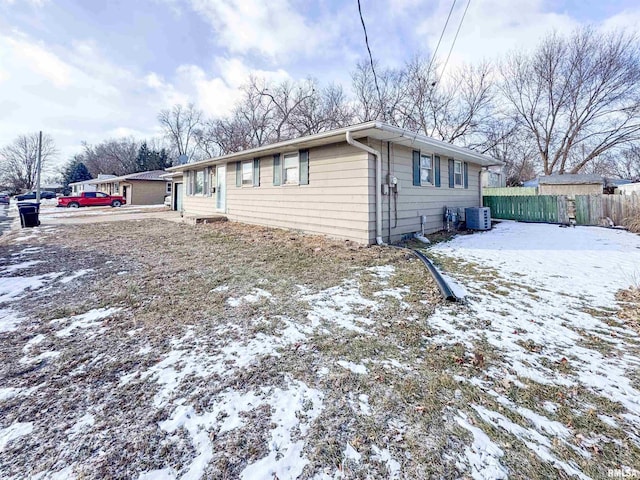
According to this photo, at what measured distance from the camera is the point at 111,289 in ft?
14.8

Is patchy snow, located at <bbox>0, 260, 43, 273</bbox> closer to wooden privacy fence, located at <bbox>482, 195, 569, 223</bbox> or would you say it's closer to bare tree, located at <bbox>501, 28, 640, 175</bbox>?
wooden privacy fence, located at <bbox>482, 195, 569, 223</bbox>

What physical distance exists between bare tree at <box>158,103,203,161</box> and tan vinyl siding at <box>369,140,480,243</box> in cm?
3726

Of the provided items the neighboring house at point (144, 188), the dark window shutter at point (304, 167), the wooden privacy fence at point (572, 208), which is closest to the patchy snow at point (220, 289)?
the dark window shutter at point (304, 167)

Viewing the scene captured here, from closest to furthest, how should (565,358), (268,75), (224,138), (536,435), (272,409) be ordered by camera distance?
1. (536,435)
2. (272,409)
3. (565,358)
4. (268,75)
5. (224,138)

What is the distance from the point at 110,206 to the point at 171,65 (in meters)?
18.4

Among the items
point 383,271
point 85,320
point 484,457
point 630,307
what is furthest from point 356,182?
point 484,457

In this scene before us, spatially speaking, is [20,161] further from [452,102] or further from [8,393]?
[8,393]

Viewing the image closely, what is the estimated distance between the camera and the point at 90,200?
24844 mm

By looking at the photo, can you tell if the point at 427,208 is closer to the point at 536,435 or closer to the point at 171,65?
the point at 536,435

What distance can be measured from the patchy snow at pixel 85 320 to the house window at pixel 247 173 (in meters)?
7.32

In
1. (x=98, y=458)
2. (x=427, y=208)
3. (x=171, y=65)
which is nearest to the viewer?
(x=98, y=458)

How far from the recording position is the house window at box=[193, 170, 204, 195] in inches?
537

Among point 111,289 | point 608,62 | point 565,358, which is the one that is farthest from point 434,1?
point 608,62

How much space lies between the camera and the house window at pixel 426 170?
28.4 feet
